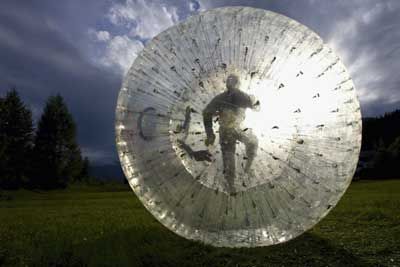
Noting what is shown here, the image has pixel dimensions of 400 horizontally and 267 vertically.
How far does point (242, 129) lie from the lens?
534cm

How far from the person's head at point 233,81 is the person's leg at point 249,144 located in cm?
72

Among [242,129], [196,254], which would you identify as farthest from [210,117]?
[196,254]

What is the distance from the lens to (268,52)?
5535 millimetres

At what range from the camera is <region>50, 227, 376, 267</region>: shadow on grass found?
5.40 meters

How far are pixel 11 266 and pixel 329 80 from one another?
5658 millimetres

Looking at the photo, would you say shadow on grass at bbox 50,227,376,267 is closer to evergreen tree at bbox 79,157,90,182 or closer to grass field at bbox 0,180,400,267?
grass field at bbox 0,180,400,267

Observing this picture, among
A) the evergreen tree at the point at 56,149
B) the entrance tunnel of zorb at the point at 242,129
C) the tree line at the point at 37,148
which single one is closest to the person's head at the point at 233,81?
the entrance tunnel of zorb at the point at 242,129

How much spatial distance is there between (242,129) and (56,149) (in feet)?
120

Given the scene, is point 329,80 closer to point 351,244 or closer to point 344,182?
point 344,182

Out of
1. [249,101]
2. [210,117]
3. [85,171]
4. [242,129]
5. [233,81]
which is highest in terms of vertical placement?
[233,81]

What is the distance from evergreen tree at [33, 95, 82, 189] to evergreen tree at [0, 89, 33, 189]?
1202mm

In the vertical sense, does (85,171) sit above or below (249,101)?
below

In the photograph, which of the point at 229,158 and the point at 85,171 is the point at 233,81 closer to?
the point at 229,158

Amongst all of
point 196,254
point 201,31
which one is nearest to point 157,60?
point 201,31
